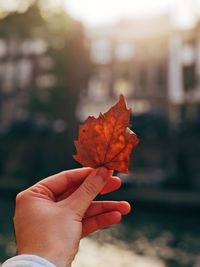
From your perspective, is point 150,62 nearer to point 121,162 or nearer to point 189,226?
point 189,226

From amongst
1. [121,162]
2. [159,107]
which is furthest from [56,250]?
[159,107]

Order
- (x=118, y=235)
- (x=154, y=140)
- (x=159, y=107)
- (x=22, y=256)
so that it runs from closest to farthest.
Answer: (x=22, y=256), (x=118, y=235), (x=154, y=140), (x=159, y=107)

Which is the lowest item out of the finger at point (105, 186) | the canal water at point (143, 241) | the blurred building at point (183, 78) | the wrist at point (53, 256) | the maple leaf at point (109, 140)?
the canal water at point (143, 241)

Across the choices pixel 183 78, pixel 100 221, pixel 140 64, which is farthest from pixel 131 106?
pixel 100 221

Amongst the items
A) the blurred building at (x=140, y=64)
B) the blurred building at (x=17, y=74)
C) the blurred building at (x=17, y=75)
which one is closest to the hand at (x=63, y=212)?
the blurred building at (x=140, y=64)

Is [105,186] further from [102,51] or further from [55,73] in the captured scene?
[102,51]

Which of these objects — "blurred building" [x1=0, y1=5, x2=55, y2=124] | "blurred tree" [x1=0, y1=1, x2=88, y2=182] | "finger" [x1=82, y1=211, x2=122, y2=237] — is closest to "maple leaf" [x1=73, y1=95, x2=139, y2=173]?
"finger" [x1=82, y1=211, x2=122, y2=237]

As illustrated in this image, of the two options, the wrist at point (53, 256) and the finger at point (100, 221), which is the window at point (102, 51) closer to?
the finger at point (100, 221)
